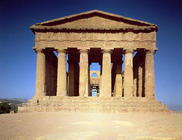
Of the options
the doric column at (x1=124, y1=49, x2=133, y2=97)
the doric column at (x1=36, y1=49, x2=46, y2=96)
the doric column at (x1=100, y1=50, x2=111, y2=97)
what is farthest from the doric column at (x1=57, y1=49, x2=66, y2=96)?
the doric column at (x1=124, y1=49, x2=133, y2=97)

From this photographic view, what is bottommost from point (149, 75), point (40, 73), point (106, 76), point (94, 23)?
point (106, 76)

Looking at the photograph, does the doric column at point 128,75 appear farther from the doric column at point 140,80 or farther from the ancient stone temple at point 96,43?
the doric column at point 140,80

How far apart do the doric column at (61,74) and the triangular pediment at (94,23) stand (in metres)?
3.64

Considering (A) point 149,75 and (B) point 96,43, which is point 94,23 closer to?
(B) point 96,43

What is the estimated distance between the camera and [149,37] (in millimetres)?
25953

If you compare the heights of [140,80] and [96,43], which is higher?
[96,43]

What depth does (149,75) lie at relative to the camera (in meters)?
25.3

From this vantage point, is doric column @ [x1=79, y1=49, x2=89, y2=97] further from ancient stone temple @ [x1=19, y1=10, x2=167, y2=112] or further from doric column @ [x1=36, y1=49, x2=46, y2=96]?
doric column @ [x1=36, y1=49, x2=46, y2=96]

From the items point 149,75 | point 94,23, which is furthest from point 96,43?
point 149,75

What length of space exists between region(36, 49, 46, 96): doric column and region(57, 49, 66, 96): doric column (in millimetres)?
2060

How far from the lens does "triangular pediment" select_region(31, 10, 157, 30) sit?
85.1 ft

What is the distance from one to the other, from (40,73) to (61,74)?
2.80 metres

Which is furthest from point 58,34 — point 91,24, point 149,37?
point 149,37

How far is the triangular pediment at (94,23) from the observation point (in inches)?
1022
